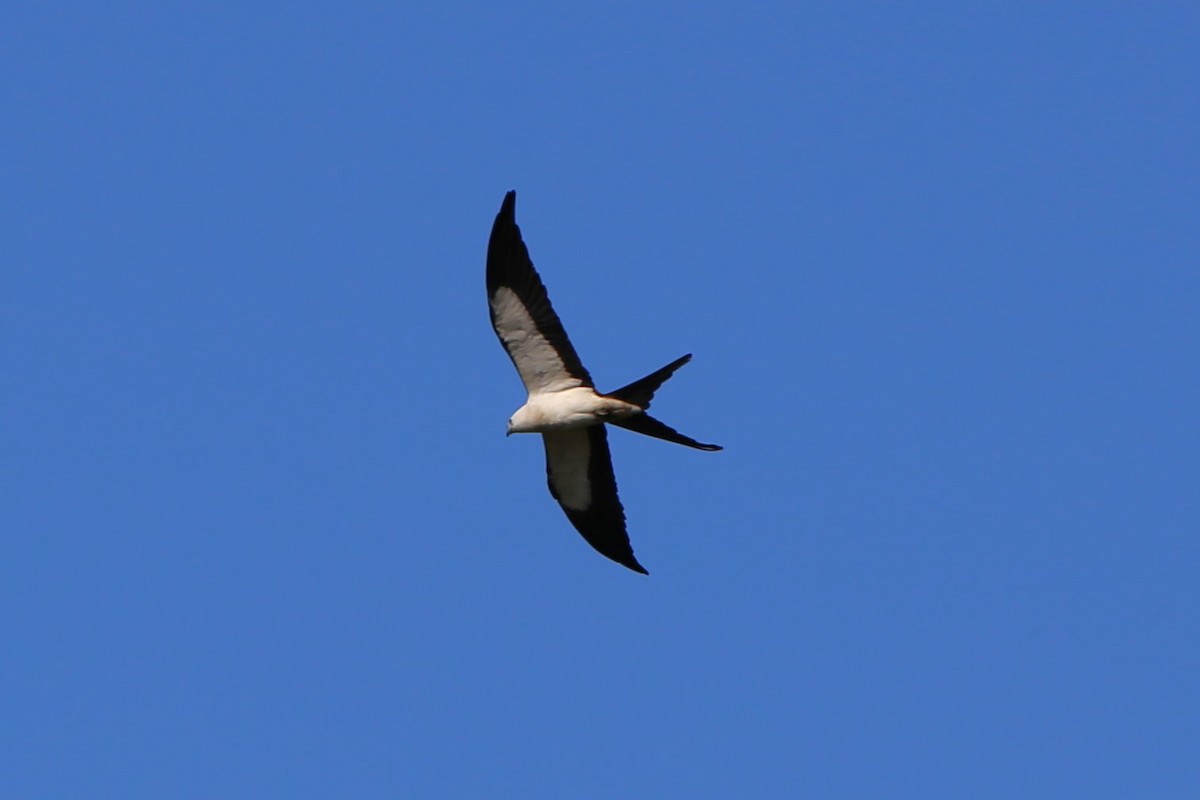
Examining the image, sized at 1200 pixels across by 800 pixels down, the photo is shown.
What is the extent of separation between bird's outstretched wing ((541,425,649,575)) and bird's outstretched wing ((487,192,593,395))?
1227 millimetres

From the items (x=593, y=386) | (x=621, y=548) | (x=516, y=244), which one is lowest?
(x=621, y=548)

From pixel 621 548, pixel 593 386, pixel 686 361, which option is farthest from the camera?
pixel 621 548

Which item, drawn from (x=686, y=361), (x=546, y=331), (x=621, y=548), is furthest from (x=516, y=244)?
(x=621, y=548)

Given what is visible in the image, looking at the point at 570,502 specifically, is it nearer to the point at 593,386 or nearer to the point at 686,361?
the point at 593,386

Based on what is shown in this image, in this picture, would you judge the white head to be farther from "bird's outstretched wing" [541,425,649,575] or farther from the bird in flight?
"bird's outstretched wing" [541,425,649,575]

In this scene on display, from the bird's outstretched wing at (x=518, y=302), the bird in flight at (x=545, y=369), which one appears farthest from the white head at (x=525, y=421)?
the bird's outstretched wing at (x=518, y=302)

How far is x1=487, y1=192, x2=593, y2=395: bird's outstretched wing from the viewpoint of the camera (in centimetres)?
1612

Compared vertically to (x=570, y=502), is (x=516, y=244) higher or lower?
higher

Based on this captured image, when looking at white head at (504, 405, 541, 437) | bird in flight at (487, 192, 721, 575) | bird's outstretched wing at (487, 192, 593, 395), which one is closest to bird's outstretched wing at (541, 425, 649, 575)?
bird in flight at (487, 192, 721, 575)

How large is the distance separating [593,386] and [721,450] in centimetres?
154

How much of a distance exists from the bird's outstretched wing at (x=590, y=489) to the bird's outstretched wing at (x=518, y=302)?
123 centimetres

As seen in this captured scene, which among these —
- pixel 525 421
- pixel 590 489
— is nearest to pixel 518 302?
pixel 525 421

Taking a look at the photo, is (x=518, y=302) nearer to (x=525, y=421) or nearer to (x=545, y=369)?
(x=545, y=369)

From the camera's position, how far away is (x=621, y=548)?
17766 mm
